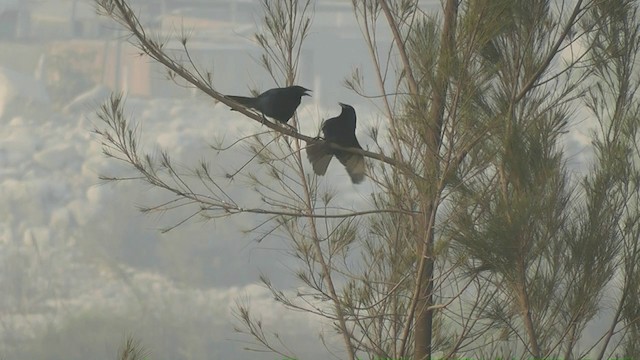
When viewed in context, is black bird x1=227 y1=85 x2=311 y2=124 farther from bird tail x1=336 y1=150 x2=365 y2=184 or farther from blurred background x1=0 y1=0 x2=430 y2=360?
blurred background x1=0 y1=0 x2=430 y2=360

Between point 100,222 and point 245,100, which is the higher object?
point 100,222

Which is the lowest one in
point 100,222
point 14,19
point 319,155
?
point 319,155

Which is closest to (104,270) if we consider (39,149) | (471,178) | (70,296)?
(70,296)

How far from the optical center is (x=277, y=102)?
1.99 metres

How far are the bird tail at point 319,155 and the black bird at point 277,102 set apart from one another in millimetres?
81

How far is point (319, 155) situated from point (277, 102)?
143 mm

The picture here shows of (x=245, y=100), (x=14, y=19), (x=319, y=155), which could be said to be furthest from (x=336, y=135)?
(x=14, y=19)

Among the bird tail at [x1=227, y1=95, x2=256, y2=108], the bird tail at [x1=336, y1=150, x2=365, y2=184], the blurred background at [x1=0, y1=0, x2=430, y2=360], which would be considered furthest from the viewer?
the blurred background at [x1=0, y1=0, x2=430, y2=360]

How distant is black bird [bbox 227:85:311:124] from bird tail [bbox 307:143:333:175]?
81 mm

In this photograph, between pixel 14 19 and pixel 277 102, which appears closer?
pixel 277 102

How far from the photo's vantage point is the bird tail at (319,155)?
2025mm

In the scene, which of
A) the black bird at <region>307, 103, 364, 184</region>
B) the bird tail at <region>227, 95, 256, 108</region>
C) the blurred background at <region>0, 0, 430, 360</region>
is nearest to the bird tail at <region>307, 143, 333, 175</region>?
the black bird at <region>307, 103, 364, 184</region>

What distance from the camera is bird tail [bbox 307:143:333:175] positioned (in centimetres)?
203

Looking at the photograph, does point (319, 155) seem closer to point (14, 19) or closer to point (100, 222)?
point (100, 222)
